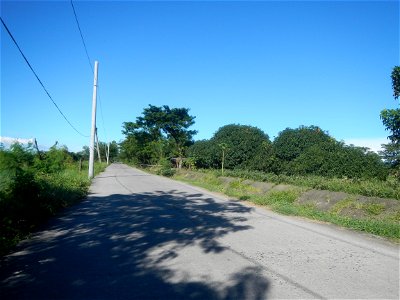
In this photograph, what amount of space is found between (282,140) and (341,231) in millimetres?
18256

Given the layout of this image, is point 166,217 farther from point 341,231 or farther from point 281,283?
point 281,283

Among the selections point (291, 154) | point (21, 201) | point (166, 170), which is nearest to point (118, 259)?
point (21, 201)

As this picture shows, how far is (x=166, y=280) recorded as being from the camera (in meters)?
4.64

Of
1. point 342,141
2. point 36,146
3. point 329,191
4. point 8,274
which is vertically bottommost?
point 8,274

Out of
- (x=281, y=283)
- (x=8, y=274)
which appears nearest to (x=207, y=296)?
(x=281, y=283)

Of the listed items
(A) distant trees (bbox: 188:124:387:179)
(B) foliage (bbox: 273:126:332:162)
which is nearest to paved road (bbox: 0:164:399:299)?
(A) distant trees (bbox: 188:124:387:179)

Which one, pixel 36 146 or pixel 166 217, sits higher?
pixel 36 146

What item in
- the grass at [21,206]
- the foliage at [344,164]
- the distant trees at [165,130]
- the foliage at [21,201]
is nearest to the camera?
the grass at [21,206]

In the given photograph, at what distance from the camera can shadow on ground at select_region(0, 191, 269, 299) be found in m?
4.26

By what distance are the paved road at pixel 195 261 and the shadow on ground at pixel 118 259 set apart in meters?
0.01

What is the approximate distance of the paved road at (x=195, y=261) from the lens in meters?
4.34

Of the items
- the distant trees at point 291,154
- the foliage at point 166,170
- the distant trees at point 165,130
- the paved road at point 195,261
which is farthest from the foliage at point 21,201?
the distant trees at point 165,130

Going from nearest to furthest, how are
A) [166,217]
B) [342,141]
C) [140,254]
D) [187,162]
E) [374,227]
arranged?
[140,254] < [374,227] < [166,217] < [342,141] < [187,162]

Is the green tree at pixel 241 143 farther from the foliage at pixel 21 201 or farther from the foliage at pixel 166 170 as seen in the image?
the foliage at pixel 21 201
